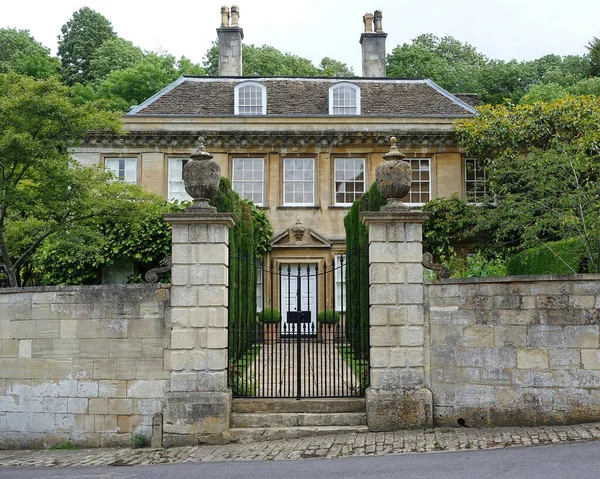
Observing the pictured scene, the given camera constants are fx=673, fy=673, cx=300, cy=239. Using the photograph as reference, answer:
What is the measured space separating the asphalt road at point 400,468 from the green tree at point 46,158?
8047 mm

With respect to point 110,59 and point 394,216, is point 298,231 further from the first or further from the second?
point 110,59

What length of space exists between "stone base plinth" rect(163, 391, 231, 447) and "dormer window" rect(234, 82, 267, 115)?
1577cm

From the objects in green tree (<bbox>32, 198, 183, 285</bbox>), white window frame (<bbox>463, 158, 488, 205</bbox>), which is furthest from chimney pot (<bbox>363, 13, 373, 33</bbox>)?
green tree (<bbox>32, 198, 183, 285</bbox>)

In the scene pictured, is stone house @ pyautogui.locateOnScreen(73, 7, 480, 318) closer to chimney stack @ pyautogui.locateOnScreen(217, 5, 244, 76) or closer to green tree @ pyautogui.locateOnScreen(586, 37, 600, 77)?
chimney stack @ pyautogui.locateOnScreen(217, 5, 244, 76)

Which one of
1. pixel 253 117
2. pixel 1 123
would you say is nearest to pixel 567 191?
pixel 253 117

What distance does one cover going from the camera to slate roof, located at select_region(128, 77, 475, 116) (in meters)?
A: 23.6

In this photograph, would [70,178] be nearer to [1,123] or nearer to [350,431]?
[1,123]

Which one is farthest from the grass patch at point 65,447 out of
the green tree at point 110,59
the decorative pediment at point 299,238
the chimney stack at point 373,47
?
the green tree at point 110,59

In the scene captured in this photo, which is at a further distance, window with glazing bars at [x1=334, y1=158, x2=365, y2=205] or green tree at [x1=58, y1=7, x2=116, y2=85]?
green tree at [x1=58, y1=7, x2=116, y2=85]

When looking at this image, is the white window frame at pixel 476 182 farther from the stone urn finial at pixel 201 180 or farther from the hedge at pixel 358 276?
the stone urn finial at pixel 201 180

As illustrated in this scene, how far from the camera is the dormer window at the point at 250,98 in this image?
2378 centimetres

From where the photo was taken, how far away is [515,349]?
30.7 feet

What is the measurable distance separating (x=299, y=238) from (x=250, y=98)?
5.66 m

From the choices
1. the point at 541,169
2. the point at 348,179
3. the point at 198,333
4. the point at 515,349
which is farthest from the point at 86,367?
the point at 348,179
